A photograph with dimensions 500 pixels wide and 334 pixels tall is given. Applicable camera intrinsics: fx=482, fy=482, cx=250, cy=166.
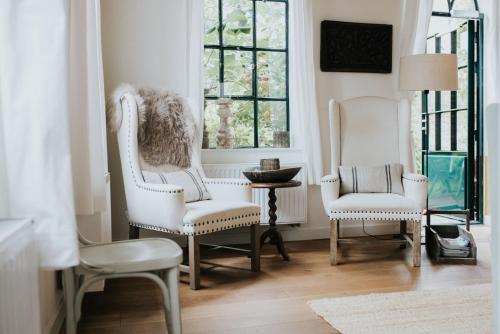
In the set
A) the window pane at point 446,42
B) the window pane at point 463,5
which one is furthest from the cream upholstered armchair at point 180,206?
the window pane at point 463,5

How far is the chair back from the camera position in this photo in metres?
3.74

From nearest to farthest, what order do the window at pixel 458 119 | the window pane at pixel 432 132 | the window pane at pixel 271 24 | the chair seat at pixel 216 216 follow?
the chair seat at pixel 216 216 < the window pane at pixel 271 24 < the window at pixel 458 119 < the window pane at pixel 432 132

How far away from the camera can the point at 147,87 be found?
130 inches

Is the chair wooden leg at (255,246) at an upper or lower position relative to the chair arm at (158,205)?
lower

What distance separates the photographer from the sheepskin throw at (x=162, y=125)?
313 cm

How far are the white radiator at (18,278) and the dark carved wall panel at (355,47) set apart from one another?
3281 millimetres

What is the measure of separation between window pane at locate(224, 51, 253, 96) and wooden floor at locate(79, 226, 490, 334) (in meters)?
1.37

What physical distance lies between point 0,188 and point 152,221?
5.50 feet

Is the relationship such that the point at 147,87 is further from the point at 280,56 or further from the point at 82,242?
the point at 82,242

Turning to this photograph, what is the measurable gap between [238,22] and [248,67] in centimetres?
37


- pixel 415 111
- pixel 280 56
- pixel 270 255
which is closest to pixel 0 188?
pixel 270 255

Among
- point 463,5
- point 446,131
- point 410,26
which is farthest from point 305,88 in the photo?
point 463,5

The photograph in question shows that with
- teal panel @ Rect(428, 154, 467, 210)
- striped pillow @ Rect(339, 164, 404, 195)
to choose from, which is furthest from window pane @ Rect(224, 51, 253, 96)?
teal panel @ Rect(428, 154, 467, 210)

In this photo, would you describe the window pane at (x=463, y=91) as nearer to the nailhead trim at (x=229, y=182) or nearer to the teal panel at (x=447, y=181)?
the teal panel at (x=447, y=181)
